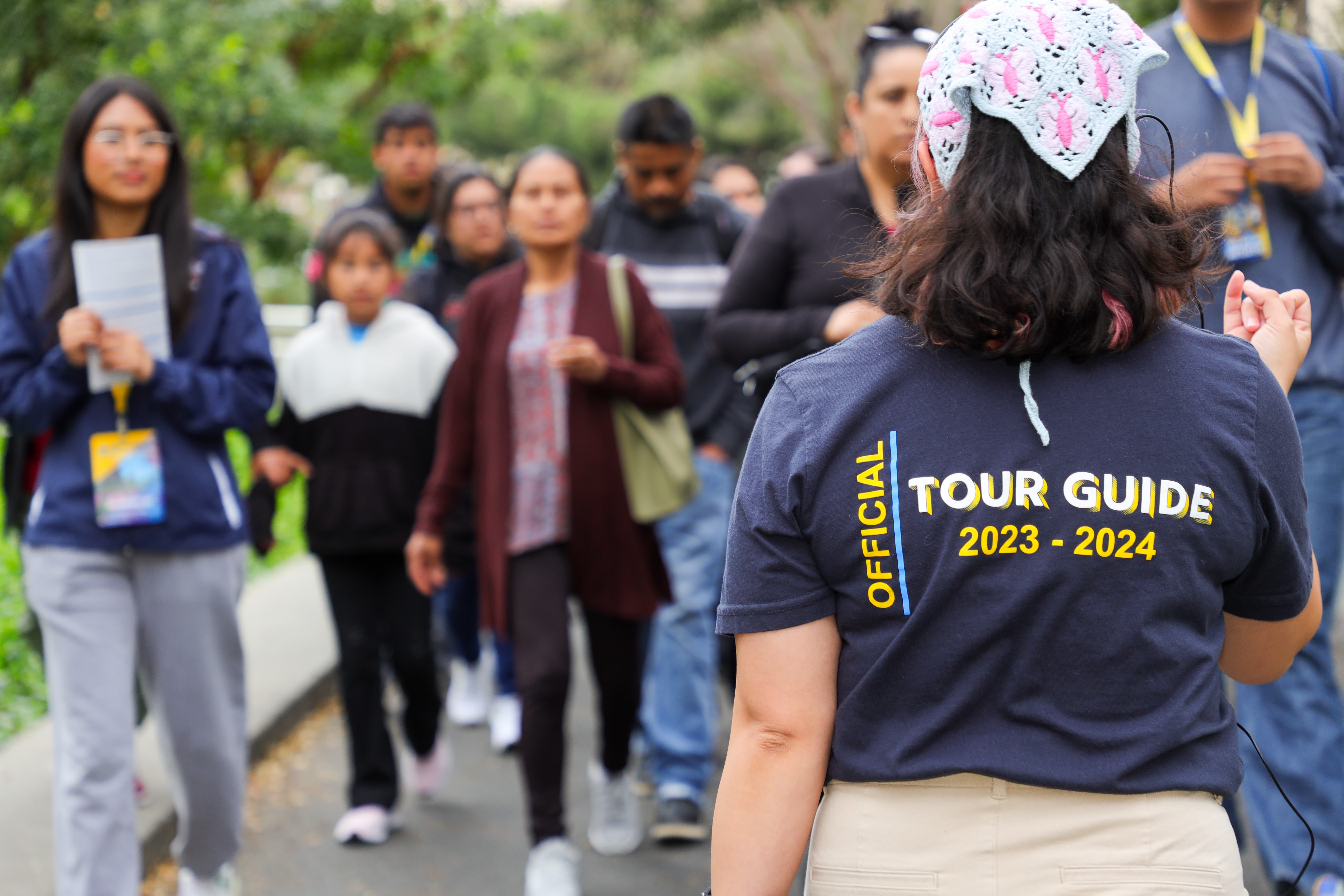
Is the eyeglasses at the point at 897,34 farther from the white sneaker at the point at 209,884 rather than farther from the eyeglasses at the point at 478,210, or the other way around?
the white sneaker at the point at 209,884

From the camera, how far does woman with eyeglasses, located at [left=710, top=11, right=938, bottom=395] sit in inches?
148

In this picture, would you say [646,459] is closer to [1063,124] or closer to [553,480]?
[553,480]

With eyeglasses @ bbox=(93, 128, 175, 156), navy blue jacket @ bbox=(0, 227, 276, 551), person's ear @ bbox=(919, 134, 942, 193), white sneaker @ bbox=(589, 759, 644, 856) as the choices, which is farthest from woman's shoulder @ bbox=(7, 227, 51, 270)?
person's ear @ bbox=(919, 134, 942, 193)

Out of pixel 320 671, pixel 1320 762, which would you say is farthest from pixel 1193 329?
pixel 320 671

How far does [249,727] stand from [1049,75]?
15.3 ft

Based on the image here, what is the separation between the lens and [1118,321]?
1.70 meters

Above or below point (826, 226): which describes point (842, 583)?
below

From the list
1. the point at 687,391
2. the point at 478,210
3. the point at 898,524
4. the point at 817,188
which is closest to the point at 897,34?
the point at 817,188

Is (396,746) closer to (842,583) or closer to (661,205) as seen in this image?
(661,205)

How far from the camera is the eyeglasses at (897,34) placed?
3.77m

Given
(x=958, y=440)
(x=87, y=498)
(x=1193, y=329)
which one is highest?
(x=1193, y=329)

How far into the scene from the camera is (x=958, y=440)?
1.70 meters

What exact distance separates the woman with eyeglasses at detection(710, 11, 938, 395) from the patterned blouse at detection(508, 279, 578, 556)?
0.55m

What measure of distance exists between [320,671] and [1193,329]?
5223 mm
